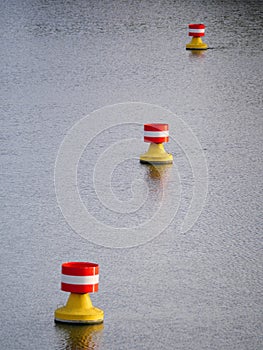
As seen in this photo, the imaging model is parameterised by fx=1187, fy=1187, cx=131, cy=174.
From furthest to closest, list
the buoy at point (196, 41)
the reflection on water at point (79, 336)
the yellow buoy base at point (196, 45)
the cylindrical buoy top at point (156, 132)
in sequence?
the yellow buoy base at point (196, 45) → the buoy at point (196, 41) → the cylindrical buoy top at point (156, 132) → the reflection on water at point (79, 336)

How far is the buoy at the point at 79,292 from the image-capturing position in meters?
8.69

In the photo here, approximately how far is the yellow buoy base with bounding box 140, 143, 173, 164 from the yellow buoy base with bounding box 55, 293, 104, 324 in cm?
587

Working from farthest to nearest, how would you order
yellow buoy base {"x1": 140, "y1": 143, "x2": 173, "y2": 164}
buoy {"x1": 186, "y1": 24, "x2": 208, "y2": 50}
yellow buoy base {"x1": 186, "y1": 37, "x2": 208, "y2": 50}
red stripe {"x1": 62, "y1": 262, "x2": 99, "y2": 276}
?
yellow buoy base {"x1": 186, "y1": 37, "x2": 208, "y2": 50} → buoy {"x1": 186, "y1": 24, "x2": 208, "y2": 50} → yellow buoy base {"x1": 140, "y1": 143, "x2": 173, "y2": 164} → red stripe {"x1": 62, "y1": 262, "x2": 99, "y2": 276}

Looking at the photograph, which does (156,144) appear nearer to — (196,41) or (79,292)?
(79,292)

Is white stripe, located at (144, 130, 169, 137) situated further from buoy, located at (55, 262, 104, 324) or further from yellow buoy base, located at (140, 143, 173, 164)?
buoy, located at (55, 262, 104, 324)

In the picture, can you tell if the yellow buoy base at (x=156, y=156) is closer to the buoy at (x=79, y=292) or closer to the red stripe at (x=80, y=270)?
the buoy at (x=79, y=292)

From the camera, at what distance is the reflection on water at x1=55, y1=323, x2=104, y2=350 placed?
8.27 meters

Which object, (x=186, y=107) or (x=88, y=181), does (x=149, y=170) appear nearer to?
(x=88, y=181)

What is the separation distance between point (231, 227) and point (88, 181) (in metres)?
2.47

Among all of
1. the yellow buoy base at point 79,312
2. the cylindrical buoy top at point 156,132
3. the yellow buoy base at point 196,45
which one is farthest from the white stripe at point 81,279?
the yellow buoy base at point 196,45

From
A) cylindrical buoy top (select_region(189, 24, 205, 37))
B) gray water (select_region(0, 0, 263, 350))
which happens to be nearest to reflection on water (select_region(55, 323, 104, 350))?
gray water (select_region(0, 0, 263, 350))

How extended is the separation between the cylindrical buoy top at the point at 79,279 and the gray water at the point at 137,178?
0.29 m

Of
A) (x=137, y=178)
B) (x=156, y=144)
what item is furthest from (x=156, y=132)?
(x=137, y=178)

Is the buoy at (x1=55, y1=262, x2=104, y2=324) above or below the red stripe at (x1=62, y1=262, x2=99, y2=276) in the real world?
below
